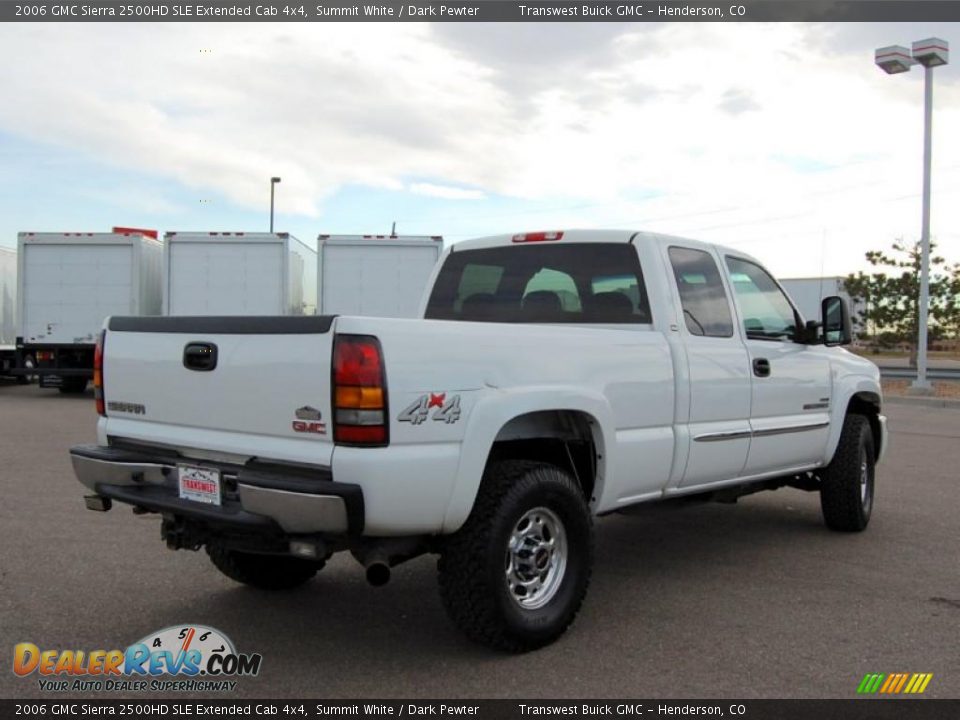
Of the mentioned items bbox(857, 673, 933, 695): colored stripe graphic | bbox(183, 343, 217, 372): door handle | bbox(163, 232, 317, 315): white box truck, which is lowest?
bbox(857, 673, 933, 695): colored stripe graphic

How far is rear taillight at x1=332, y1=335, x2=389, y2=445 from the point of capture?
3398 millimetres

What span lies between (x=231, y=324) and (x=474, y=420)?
3.65 ft

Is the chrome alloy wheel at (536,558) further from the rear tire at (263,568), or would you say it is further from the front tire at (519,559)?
the rear tire at (263,568)

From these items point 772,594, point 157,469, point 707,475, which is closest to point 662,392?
point 707,475

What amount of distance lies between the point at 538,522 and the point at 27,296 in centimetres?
1645

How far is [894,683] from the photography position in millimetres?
3736

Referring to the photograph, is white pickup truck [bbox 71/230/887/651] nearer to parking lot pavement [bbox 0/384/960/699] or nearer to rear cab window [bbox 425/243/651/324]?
rear cab window [bbox 425/243/651/324]

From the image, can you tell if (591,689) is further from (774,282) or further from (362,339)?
(774,282)

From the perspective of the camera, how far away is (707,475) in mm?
5102

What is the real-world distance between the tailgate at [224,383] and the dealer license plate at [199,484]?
11cm

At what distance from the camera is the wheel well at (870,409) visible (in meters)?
6.80

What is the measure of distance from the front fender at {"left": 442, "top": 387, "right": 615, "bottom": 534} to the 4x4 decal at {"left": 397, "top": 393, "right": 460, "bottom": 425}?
95 millimetres
